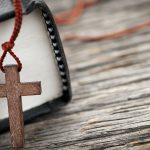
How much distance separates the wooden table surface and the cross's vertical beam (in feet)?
0.21

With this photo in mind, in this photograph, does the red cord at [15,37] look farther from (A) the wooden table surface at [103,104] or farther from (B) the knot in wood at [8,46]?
(A) the wooden table surface at [103,104]

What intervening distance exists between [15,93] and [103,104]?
295 mm

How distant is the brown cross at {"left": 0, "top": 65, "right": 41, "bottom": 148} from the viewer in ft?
3.46

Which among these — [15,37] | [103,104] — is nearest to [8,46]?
[15,37]

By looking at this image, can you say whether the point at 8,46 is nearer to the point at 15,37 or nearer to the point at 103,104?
the point at 15,37

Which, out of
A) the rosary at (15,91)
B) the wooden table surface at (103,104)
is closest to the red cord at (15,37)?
the rosary at (15,91)

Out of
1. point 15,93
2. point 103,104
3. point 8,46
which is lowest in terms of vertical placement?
point 103,104

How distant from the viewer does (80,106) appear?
129cm

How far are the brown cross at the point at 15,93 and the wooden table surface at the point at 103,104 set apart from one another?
0.07m

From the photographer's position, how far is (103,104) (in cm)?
127

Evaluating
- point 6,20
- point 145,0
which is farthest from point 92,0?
point 6,20

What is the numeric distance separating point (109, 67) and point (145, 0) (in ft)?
3.13

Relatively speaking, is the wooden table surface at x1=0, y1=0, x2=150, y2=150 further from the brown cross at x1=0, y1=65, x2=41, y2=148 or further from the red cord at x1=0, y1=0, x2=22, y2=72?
the red cord at x1=0, y1=0, x2=22, y2=72

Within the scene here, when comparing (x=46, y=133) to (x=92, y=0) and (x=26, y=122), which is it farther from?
(x=92, y=0)
